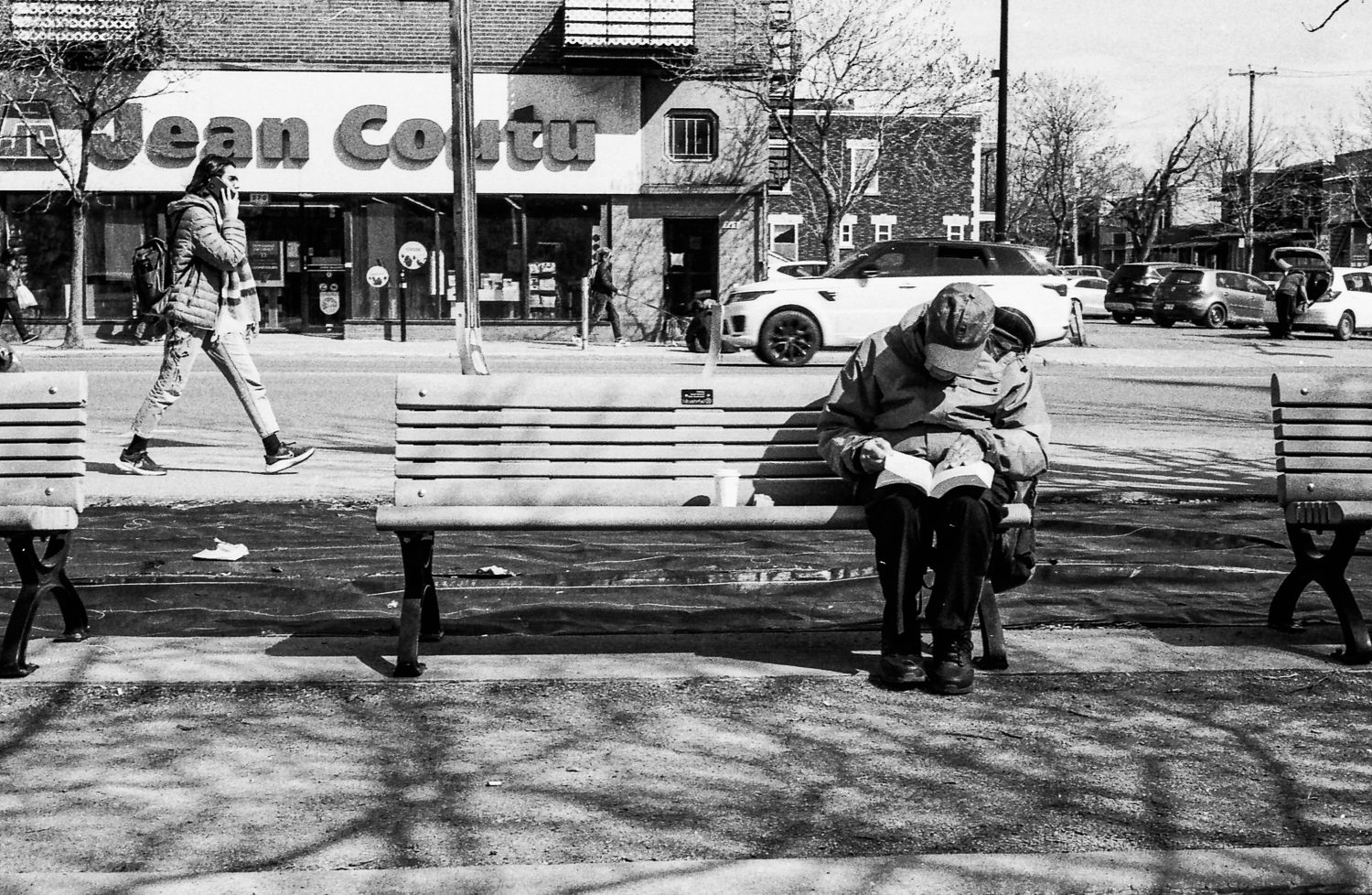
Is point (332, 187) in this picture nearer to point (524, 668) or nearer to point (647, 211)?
point (647, 211)

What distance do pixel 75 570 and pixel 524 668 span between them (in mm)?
2510

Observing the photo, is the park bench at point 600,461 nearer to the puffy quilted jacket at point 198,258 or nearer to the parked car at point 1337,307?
the puffy quilted jacket at point 198,258

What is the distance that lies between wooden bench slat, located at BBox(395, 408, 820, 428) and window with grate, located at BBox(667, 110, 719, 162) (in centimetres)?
2495

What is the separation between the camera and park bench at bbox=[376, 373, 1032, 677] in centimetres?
527

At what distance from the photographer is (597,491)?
549cm

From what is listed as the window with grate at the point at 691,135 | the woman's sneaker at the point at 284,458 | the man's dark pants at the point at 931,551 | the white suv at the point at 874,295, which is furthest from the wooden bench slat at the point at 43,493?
the window with grate at the point at 691,135

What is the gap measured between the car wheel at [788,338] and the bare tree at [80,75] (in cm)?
1136

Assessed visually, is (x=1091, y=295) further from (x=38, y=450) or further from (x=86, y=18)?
(x=38, y=450)

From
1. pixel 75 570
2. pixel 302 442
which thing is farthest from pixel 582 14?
pixel 75 570

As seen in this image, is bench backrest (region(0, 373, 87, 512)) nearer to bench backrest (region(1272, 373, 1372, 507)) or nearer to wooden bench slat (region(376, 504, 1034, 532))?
wooden bench slat (region(376, 504, 1034, 532))

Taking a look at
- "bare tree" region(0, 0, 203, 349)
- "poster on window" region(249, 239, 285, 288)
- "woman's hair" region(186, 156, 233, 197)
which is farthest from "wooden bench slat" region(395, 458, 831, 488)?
"poster on window" region(249, 239, 285, 288)

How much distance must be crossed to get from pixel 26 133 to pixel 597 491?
26584 mm

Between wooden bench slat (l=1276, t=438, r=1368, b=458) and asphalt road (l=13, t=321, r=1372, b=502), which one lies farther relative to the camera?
asphalt road (l=13, t=321, r=1372, b=502)

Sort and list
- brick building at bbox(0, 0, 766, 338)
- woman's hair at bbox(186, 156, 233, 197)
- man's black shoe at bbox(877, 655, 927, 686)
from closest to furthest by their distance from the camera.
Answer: man's black shoe at bbox(877, 655, 927, 686) → woman's hair at bbox(186, 156, 233, 197) → brick building at bbox(0, 0, 766, 338)
